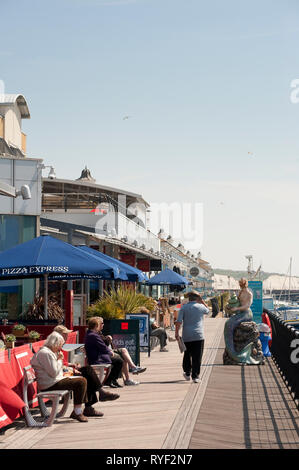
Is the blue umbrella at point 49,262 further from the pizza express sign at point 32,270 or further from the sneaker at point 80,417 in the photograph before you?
the sneaker at point 80,417

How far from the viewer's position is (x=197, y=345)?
1268 centimetres

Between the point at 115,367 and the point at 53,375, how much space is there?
3157 millimetres

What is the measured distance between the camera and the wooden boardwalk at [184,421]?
25.2 ft

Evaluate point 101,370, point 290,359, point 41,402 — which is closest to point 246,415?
point 101,370

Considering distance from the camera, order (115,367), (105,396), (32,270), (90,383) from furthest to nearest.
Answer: (115,367)
(32,270)
(105,396)
(90,383)

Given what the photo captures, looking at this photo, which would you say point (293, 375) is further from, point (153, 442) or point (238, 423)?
point (153, 442)

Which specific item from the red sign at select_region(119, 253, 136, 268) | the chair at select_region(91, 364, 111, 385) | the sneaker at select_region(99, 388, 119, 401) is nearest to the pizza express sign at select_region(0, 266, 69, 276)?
the chair at select_region(91, 364, 111, 385)

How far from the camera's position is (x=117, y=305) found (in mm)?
16922

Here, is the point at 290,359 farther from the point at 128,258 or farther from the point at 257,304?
the point at 128,258

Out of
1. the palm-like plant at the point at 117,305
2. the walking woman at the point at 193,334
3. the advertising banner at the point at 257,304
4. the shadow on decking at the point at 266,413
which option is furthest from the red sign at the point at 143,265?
the walking woman at the point at 193,334

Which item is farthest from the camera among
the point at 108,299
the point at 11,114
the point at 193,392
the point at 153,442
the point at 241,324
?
the point at 11,114

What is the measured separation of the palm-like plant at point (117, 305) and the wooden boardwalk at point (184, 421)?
3.01 meters
